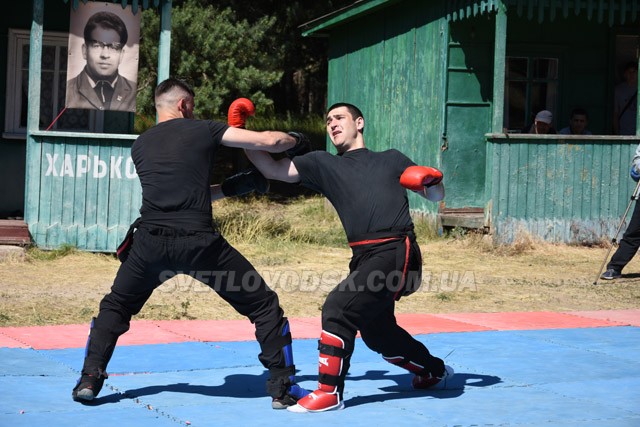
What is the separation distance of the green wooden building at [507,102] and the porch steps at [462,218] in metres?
0.02

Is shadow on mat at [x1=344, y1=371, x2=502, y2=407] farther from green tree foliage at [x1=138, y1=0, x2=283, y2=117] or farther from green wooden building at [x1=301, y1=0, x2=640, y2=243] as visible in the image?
green tree foliage at [x1=138, y1=0, x2=283, y2=117]

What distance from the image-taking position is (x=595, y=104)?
1616 cm

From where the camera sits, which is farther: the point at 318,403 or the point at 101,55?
the point at 101,55

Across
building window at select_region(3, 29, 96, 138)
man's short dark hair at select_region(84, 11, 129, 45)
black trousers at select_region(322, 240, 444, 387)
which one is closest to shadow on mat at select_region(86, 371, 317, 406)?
black trousers at select_region(322, 240, 444, 387)

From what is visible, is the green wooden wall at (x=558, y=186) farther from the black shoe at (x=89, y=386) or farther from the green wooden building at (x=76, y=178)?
the black shoe at (x=89, y=386)

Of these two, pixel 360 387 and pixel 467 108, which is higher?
pixel 467 108

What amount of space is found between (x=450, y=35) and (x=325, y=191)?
9.32 meters

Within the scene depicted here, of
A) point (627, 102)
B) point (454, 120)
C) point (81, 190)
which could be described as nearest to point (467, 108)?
point (454, 120)

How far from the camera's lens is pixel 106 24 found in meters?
12.7

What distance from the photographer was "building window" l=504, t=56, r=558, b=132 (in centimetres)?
1572

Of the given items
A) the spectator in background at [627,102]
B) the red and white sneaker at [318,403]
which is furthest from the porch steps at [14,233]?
the spectator in background at [627,102]

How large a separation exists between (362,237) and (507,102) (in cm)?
1024

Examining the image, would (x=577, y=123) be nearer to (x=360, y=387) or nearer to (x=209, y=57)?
(x=209, y=57)

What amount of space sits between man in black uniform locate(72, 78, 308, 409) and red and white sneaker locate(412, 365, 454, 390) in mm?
912
